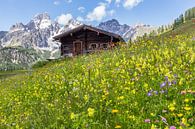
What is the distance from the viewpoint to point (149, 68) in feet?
29.3

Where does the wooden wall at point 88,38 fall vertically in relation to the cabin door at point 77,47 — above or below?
above

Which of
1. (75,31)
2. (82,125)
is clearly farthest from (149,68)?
(75,31)

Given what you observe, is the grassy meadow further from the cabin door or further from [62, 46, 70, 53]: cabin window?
[62, 46, 70, 53]: cabin window

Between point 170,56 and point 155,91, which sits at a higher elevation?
point 170,56

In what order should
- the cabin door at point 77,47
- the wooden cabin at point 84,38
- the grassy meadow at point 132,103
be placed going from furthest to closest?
1. the cabin door at point 77,47
2. the wooden cabin at point 84,38
3. the grassy meadow at point 132,103

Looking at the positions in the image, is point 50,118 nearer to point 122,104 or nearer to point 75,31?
point 122,104

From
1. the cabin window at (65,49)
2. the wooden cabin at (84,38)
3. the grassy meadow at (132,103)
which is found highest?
the wooden cabin at (84,38)

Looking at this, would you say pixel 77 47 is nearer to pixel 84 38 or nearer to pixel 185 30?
pixel 84 38

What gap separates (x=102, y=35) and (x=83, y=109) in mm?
48373

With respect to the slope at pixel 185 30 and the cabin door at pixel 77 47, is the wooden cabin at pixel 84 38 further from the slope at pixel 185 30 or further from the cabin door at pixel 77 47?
the slope at pixel 185 30

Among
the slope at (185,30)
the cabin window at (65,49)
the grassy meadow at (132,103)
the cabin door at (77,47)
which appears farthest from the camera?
the cabin window at (65,49)

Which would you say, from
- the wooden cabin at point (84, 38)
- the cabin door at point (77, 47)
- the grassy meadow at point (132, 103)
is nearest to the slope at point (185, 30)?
the grassy meadow at point (132, 103)

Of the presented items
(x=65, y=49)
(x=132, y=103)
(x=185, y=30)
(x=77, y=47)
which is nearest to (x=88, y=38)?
(x=77, y=47)

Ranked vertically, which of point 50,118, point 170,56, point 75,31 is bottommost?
point 50,118
